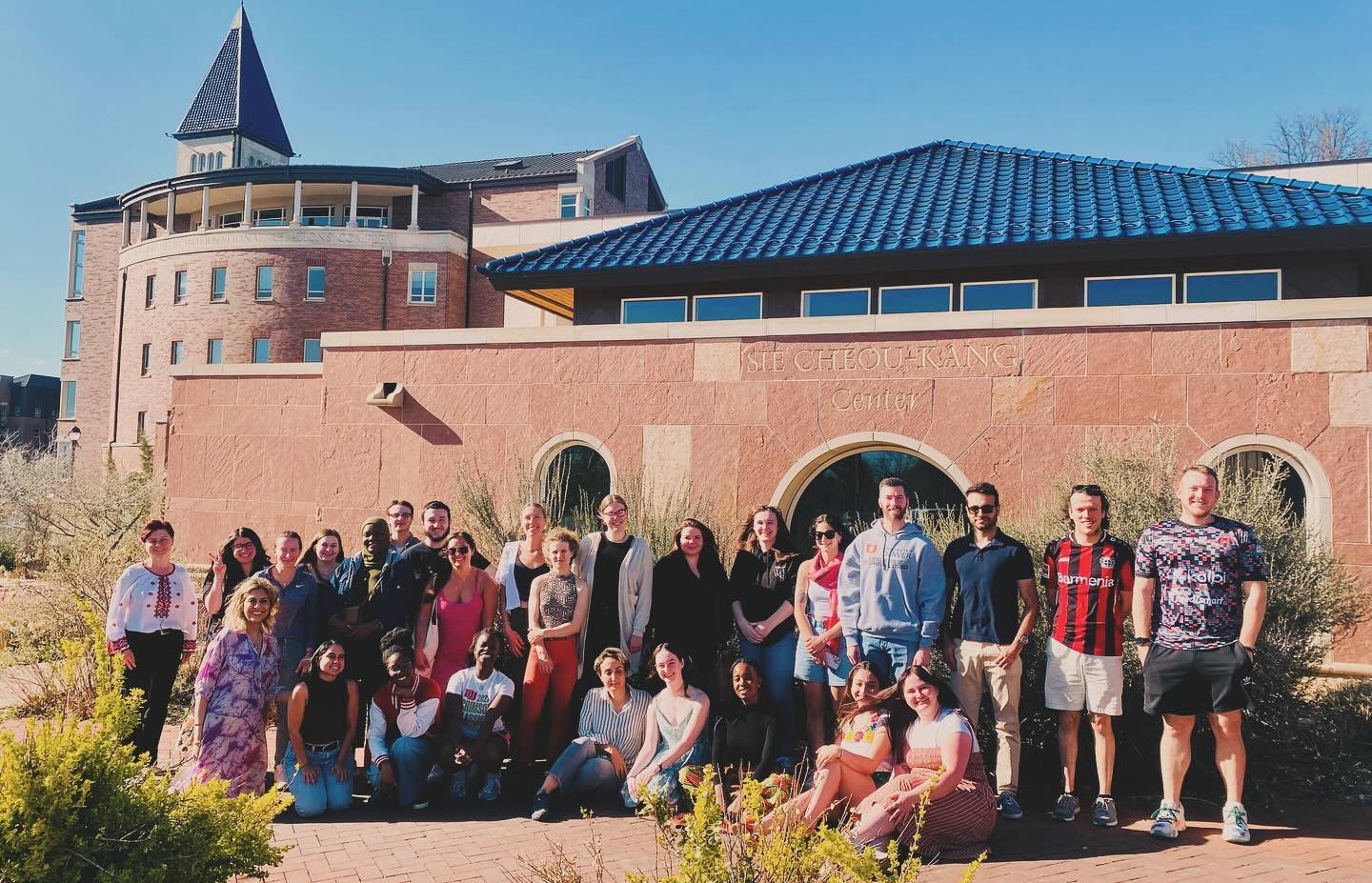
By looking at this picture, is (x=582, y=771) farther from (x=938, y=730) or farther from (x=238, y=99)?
(x=238, y=99)

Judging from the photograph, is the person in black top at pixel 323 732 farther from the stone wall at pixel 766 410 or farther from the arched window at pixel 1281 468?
the arched window at pixel 1281 468

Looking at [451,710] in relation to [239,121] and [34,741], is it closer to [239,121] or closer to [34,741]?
[34,741]

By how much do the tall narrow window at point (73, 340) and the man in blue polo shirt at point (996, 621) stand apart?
53106 millimetres

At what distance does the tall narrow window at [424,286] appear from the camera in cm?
3925

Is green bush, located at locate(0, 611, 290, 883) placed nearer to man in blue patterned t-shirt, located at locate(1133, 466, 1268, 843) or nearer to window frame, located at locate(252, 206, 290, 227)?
man in blue patterned t-shirt, located at locate(1133, 466, 1268, 843)

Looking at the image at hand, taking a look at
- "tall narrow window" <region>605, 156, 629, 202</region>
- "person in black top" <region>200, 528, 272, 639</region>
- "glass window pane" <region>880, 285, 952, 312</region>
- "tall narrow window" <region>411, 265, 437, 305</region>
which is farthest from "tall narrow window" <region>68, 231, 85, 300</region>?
"person in black top" <region>200, 528, 272, 639</region>

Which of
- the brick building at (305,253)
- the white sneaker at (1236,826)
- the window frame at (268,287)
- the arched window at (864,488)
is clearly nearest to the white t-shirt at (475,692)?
the white sneaker at (1236,826)

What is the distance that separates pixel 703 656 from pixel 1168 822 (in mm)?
2999

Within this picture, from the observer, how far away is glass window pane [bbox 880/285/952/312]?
1250 centimetres

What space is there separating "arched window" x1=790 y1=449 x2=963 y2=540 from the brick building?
2391 cm

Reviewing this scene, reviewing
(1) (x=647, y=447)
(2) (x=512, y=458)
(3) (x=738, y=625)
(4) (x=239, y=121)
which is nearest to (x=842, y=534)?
(3) (x=738, y=625)

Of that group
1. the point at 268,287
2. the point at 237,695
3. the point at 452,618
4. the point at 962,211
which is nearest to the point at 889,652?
the point at 452,618

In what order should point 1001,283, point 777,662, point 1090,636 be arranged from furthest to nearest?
point 1001,283
point 777,662
point 1090,636

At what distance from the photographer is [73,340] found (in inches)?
1975
